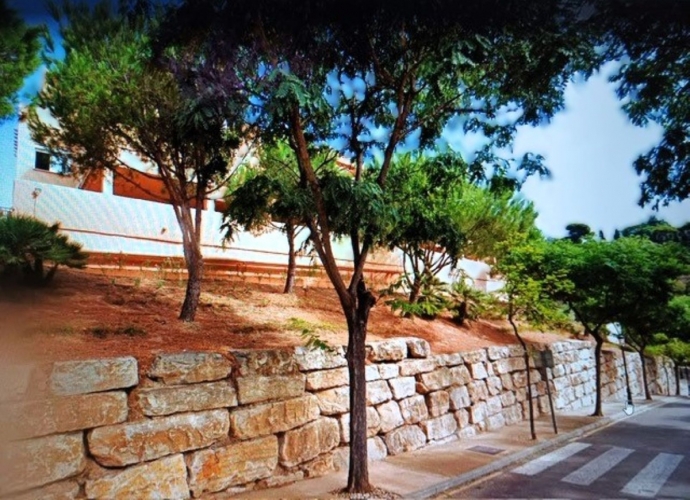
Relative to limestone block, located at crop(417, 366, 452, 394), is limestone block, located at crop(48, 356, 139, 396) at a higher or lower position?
higher

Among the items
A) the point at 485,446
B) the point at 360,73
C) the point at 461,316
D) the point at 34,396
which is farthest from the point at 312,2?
the point at 461,316

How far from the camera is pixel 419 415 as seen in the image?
848 cm

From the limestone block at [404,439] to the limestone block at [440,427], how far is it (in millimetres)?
186

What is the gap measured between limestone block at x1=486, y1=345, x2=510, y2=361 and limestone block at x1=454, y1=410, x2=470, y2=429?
1.92 meters

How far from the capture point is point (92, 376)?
4.36m

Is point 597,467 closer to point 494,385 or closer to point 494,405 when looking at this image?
point 494,405

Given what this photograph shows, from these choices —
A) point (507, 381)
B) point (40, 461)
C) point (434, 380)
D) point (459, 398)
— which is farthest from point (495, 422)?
point (40, 461)

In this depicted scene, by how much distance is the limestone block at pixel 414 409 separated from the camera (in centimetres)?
814

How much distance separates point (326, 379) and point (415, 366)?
2486 mm

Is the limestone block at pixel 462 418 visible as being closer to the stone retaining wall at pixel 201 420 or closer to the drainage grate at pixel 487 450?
the stone retaining wall at pixel 201 420

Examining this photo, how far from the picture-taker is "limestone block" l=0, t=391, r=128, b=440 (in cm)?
381

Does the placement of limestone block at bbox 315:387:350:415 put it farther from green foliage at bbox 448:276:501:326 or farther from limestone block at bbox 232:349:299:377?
green foliage at bbox 448:276:501:326

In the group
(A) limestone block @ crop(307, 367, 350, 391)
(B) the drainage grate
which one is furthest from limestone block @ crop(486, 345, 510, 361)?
(A) limestone block @ crop(307, 367, 350, 391)

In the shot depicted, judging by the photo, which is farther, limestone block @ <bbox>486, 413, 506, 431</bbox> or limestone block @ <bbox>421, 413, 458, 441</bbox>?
limestone block @ <bbox>486, 413, 506, 431</bbox>
